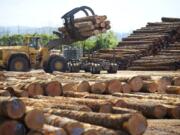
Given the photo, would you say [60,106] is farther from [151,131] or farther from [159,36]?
[159,36]

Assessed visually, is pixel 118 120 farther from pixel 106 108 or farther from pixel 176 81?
pixel 176 81

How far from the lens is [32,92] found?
13.1m

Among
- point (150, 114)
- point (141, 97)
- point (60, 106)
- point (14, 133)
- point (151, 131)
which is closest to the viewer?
point (14, 133)

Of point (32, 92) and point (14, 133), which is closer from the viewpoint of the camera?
point (14, 133)

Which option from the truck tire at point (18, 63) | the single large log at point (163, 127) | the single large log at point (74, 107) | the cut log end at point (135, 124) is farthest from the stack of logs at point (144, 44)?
the cut log end at point (135, 124)

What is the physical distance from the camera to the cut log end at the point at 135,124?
7.95 m

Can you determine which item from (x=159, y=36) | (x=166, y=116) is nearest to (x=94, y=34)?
(x=159, y=36)

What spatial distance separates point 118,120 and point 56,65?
64.5ft

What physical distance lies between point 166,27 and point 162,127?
85.2ft

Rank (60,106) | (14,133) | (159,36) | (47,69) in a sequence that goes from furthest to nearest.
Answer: (159,36) < (47,69) < (60,106) < (14,133)

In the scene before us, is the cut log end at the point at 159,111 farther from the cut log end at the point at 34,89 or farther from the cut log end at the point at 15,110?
the cut log end at the point at 15,110

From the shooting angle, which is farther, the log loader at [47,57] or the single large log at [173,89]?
the log loader at [47,57]

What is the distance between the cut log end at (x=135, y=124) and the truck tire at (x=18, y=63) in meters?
19.6

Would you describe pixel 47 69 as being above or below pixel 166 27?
below
